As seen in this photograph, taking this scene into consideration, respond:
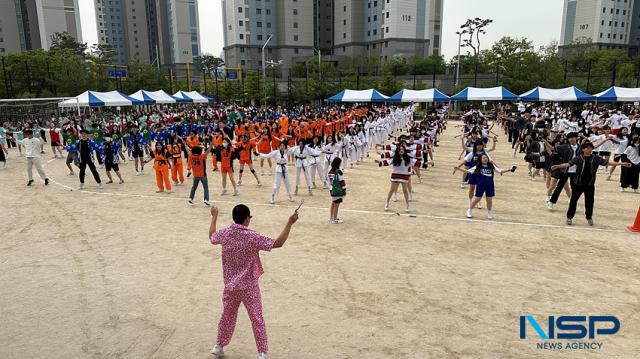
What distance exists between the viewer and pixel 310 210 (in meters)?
11.0

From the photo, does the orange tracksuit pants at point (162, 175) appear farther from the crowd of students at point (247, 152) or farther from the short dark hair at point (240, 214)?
the short dark hair at point (240, 214)

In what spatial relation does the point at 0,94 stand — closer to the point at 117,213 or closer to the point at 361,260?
the point at 117,213

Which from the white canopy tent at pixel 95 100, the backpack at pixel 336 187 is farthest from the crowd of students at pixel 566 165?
the white canopy tent at pixel 95 100

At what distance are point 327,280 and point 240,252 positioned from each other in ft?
9.26

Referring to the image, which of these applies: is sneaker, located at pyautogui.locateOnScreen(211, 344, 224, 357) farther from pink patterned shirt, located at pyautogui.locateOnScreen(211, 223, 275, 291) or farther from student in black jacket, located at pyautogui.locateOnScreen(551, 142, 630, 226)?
student in black jacket, located at pyautogui.locateOnScreen(551, 142, 630, 226)

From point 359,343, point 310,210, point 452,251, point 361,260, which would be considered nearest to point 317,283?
point 361,260

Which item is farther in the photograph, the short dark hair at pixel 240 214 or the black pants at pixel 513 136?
the black pants at pixel 513 136

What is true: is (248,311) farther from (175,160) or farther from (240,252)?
(175,160)

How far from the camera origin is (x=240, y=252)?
4301 millimetres

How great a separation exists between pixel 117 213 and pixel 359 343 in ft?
26.9
